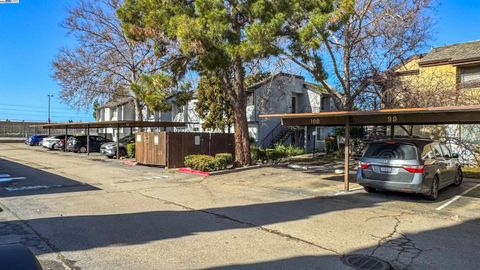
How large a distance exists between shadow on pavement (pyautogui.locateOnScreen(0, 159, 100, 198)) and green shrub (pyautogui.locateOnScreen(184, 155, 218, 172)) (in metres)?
5.61

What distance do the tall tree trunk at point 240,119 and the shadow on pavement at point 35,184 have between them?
26.0 feet

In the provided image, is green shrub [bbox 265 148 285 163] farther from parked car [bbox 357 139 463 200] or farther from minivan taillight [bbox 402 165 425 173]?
minivan taillight [bbox 402 165 425 173]

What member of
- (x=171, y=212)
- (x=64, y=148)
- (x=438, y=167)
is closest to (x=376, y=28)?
(x=438, y=167)

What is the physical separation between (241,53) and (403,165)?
282 inches

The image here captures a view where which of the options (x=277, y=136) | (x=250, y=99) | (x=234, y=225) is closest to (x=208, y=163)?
(x=234, y=225)

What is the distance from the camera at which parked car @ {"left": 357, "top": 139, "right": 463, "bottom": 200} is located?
10594 millimetres

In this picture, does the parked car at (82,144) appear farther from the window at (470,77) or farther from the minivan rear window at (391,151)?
the minivan rear window at (391,151)

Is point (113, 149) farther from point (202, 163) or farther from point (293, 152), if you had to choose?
point (293, 152)

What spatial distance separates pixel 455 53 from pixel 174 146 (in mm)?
15821

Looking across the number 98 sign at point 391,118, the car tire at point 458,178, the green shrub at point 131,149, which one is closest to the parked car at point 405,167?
the number 98 sign at point 391,118

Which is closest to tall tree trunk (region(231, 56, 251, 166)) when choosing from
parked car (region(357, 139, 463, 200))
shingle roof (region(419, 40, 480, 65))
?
parked car (region(357, 139, 463, 200))

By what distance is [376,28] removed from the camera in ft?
65.0

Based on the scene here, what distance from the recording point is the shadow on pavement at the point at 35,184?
12.4 meters

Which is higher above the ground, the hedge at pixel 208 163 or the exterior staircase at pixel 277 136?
the exterior staircase at pixel 277 136
